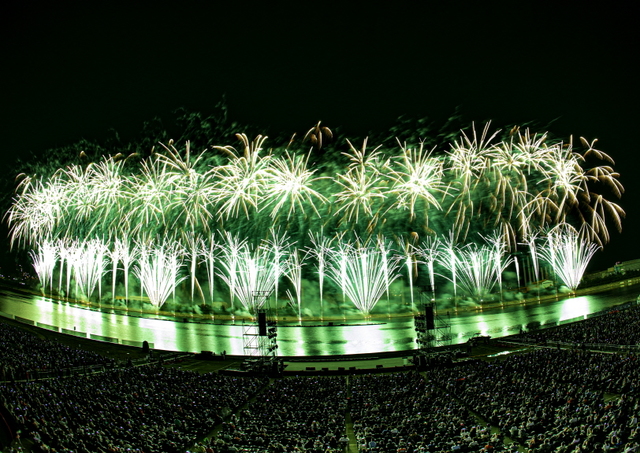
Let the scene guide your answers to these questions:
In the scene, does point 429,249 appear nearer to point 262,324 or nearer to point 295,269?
point 295,269

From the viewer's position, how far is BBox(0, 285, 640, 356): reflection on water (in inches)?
1591

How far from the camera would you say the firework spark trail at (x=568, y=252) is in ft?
161

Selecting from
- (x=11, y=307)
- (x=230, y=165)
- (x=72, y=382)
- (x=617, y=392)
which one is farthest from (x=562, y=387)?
(x=11, y=307)

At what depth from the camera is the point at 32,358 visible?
27.6 metres

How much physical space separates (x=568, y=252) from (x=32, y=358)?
45.0 m

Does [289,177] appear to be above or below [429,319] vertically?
above

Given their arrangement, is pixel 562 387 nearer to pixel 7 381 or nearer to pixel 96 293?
pixel 7 381

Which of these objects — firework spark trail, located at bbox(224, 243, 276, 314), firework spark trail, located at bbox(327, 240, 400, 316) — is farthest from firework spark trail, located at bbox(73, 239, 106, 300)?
firework spark trail, located at bbox(327, 240, 400, 316)

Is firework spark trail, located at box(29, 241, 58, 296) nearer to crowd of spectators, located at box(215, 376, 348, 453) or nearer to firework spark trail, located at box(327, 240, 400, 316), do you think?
firework spark trail, located at box(327, 240, 400, 316)

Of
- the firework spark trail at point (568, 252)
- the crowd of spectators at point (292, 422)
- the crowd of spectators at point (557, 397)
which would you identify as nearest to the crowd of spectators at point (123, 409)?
the crowd of spectators at point (292, 422)

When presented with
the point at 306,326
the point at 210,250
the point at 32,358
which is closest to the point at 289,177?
the point at 210,250

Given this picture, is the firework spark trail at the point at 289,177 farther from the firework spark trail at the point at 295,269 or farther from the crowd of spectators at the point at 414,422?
the crowd of spectators at the point at 414,422

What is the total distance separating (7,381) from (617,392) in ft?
77.5

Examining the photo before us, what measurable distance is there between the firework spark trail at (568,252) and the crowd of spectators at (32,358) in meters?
40.2
